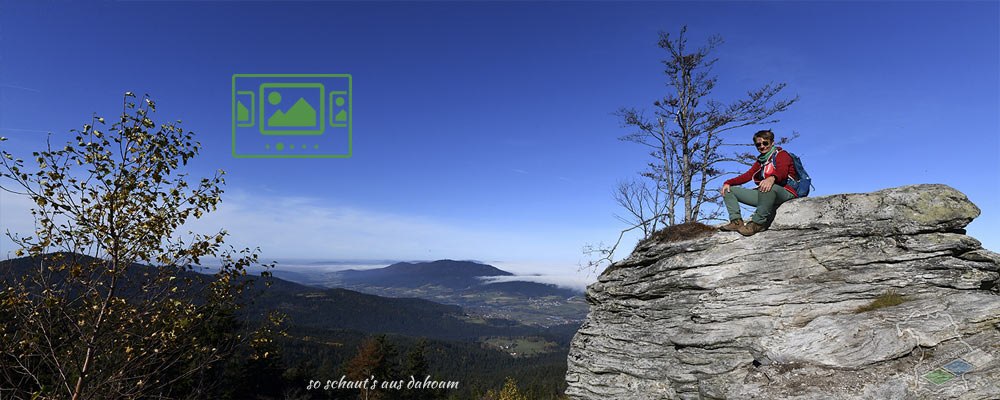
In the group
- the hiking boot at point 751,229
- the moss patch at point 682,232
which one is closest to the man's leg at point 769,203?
the hiking boot at point 751,229

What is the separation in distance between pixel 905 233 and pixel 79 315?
19.1 metres

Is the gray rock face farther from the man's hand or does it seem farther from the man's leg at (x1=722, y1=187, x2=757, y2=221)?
the man's hand

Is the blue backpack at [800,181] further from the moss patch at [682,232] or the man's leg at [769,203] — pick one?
the moss patch at [682,232]

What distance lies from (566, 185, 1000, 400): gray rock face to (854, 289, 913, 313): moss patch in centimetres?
14

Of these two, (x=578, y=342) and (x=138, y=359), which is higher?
(x=138, y=359)

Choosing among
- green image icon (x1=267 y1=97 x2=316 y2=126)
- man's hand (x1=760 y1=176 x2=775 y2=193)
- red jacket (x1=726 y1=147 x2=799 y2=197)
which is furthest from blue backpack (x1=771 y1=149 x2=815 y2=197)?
green image icon (x1=267 y1=97 x2=316 y2=126)

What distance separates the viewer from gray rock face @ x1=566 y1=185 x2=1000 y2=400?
8.77 meters

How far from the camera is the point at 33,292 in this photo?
283 inches

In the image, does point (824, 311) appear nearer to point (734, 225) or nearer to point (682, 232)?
point (734, 225)

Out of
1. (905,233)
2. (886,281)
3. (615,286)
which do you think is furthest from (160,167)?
(905,233)

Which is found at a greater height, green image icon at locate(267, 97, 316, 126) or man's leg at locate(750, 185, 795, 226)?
green image icon at locate(267, 97, 316, 126)

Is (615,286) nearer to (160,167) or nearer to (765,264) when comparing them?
(765,264)

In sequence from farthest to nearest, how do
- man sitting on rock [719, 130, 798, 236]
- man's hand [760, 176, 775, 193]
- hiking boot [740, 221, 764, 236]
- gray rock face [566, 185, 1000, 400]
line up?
hiking boot [740, 221, 764, 236]
man sitting on rock [719, 130, 798, 236]
man's hand [760, 176, 775, 193]
gray rock face [566, 185, 1000, 400]

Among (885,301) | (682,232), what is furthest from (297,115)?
(885,301)
